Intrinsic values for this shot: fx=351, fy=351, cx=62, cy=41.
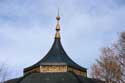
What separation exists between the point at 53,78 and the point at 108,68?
5.45 m

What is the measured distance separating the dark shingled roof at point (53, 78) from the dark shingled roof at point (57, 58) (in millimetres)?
2077

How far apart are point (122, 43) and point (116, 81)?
3.69 m

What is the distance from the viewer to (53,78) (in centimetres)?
3441

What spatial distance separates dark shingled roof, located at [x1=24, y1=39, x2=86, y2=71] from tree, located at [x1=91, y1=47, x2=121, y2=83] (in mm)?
3109

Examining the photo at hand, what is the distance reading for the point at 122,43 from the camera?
33062 millimetres

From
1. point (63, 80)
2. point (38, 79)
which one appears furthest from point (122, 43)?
point (38, 79)

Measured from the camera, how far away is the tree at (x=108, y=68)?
110ft

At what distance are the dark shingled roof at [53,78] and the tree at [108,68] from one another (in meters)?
1.00

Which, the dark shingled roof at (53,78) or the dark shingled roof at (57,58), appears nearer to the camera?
the dark shingled roof at (53,78)

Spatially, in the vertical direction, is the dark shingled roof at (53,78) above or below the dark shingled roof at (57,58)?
below

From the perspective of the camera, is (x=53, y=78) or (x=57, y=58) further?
(x=57, y=58)

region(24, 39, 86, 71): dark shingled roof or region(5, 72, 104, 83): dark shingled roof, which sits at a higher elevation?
region(24, 39, 86, 71): dark shingled roof

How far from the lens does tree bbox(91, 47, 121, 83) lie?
110 ft

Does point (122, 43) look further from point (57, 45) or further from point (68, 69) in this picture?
point (57, 45)
